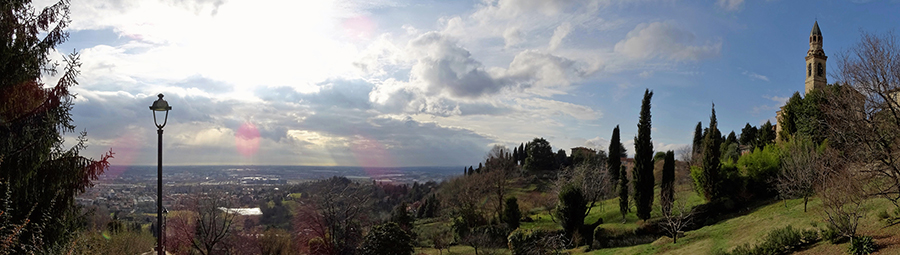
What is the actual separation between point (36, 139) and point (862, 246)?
19.4 metres

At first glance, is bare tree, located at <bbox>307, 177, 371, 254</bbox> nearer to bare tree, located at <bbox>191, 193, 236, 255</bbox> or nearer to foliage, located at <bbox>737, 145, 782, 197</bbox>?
bare tree, located at <bbox>191, 193, 236, 255</bbox>

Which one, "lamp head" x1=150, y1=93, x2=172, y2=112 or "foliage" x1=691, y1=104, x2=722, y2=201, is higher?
"lamp head" x1=150, y1=93, x2=172, y2=112

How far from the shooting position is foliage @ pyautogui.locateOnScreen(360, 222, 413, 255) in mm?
18156

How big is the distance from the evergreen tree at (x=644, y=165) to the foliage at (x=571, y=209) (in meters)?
4.17

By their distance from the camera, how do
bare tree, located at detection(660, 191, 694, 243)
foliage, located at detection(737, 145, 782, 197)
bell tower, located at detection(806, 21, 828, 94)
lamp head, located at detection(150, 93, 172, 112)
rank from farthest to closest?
bell tower, located at detection(806, 21, 828, 94) < foliage, located at detection(737, 145, 782, 197) < bare tree, located at detection(660, 191, 694, 243) < lamp head, located at detection(150, 93, 172, 112)

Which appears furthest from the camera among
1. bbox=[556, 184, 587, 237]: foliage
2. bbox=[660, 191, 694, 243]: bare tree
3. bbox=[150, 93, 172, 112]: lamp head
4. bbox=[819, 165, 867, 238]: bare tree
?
bbox=[556, 184, 587, 237]: foliage

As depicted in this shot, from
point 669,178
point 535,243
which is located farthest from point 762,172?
point 535,243

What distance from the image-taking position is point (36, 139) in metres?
8.62

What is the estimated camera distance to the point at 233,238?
23562 mm

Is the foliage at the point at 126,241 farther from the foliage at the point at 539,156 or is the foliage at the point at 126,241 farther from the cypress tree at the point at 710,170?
the foliage at the point at 539,156

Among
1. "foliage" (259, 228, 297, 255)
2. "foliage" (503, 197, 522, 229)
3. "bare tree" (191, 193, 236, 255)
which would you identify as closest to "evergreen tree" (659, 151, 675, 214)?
"foliage" (503, 197, 522, 229)

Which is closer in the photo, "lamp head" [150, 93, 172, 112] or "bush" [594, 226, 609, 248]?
"lamp head" [150, 93, 172, 112]

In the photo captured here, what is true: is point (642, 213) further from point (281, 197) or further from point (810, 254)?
point (281, 197)

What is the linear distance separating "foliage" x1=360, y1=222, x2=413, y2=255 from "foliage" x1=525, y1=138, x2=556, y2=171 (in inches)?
1520
